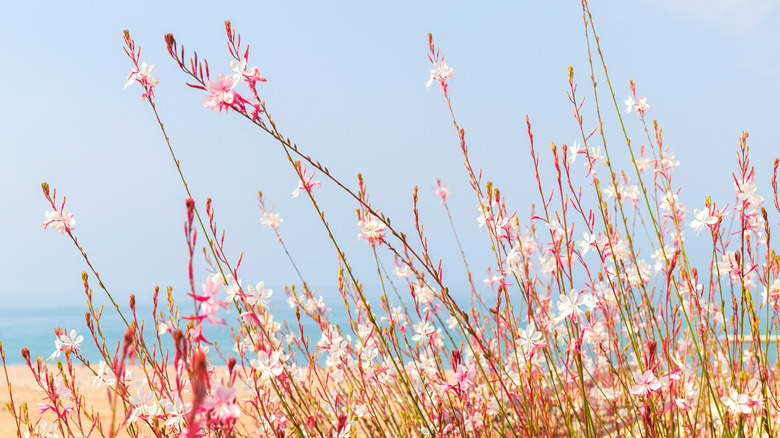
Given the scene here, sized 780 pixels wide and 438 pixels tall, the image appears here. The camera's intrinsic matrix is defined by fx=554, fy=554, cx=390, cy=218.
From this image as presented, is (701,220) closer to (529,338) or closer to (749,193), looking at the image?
(749,193)

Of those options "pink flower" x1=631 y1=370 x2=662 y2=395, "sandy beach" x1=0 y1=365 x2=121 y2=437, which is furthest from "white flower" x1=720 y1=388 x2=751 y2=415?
"sandy beach" x1=0 y1=365 x2=121 y2=437

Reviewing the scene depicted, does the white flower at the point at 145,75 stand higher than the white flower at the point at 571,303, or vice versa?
the white flower at the point at 145,75

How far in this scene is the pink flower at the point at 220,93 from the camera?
4.68 ft

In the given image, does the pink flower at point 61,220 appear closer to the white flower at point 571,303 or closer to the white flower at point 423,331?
the white flower at point 423,331

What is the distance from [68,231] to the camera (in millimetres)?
2158

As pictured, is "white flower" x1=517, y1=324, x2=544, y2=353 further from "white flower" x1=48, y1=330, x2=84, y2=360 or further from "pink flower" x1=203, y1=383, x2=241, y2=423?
"white flower" x1=48, y1=330, x2=84, y2=360

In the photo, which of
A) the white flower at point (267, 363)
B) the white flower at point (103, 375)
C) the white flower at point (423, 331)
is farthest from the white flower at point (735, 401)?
the white flower at point (103, 375)

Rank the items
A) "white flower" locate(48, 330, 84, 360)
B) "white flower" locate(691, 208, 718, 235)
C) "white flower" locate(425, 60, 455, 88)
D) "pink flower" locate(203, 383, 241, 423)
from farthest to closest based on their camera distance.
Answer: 1. "white flower" locate(425, 60, 455, 88)
2. "white flower" locate(48, 330, 84, 360)
3. "white flower" locate(691, 208, 718, 235)
4. "pink flower" locate(203, 383, 241, 423)

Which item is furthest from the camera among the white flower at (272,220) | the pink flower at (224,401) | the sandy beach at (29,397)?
the sandy beach at (29,397)

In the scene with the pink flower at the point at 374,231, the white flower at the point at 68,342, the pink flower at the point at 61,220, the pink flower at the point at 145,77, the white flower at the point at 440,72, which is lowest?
the white flower at the point at 68,342

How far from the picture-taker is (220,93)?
4.71 feet

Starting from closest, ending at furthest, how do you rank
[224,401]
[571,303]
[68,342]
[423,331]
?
[224,401]
[571,303]
[68,342]
[423,331]

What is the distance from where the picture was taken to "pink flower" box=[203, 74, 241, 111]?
4.68 ft

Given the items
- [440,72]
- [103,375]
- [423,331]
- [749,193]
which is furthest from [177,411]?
[749,193]
